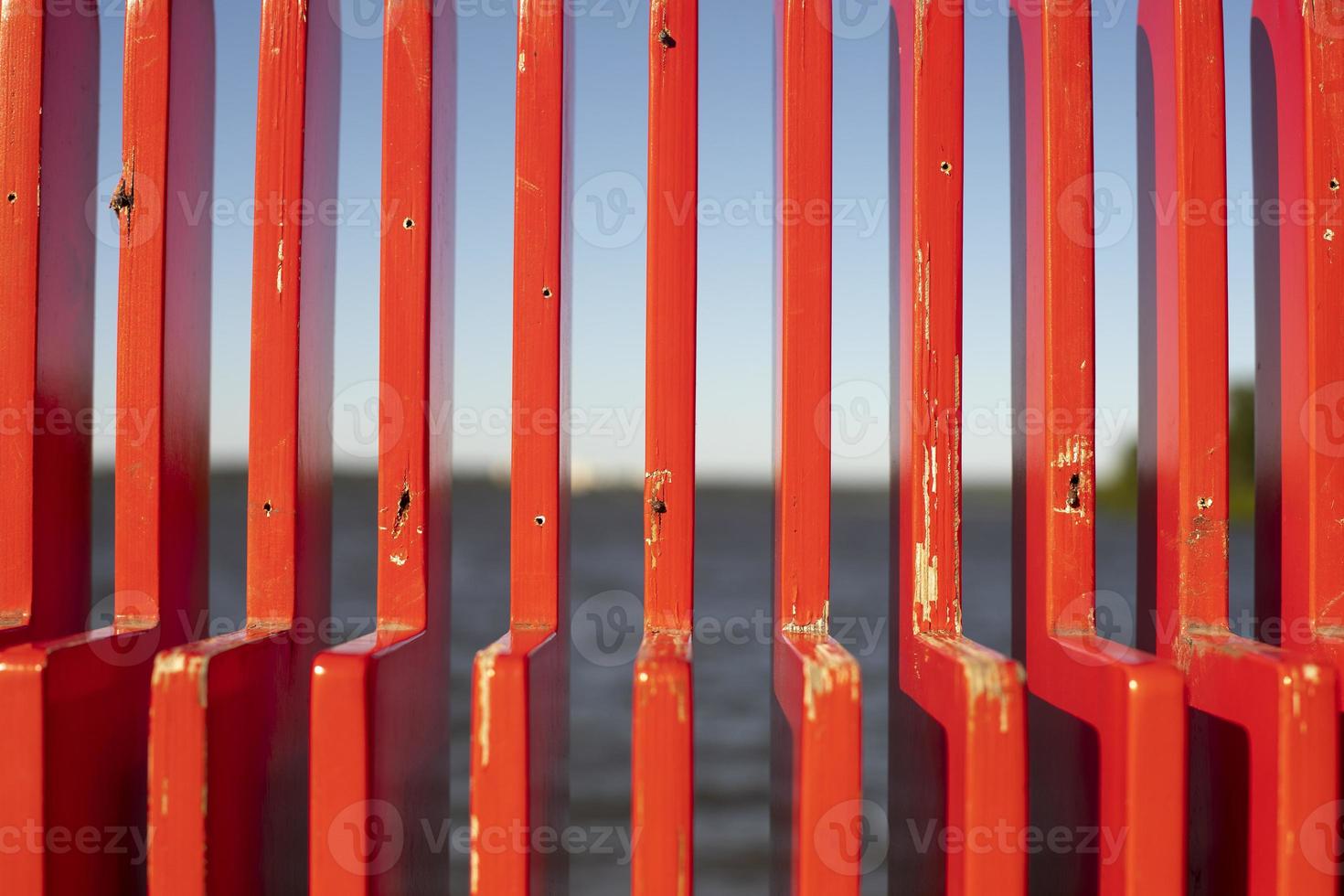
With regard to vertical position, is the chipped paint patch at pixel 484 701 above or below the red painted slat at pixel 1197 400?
below

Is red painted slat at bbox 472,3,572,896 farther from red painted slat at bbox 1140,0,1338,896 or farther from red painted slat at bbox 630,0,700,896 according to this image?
red painted slat at bbox 1140,0,1338,896

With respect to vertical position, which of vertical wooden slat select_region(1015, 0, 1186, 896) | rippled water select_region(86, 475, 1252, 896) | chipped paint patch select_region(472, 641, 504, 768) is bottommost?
rippled water select_region(86, 475, 1252, 896)

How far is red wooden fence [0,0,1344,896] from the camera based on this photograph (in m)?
1.29

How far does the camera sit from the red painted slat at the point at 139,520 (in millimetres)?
1163

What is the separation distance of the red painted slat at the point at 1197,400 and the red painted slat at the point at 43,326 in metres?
1.55

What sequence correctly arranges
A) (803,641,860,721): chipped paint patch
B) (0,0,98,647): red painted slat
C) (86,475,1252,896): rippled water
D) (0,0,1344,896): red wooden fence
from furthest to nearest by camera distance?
1. (86,475,1252,896): rippled water
2. (0,0,98,647): red painted slat
3. (0,0,1344,896): red wooden fence
4. (803,641,860,721): chipped paint patch

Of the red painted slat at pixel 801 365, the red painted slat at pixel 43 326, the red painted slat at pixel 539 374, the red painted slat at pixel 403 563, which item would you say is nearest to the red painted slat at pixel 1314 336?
the red painted slat at pixel 801 365

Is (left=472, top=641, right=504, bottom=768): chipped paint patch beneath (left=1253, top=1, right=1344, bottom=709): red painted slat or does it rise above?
beneath

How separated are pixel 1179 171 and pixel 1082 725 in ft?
2.47

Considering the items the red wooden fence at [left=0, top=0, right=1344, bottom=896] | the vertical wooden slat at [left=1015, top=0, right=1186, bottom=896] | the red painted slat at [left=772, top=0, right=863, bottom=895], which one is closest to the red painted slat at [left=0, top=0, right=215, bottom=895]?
the red wooden fence at [left=0, top=0, right=1344, bottom=896]

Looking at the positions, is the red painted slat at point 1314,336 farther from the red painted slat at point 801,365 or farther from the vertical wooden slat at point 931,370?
the red painted slat at point 801,365

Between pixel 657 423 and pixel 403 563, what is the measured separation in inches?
15.2

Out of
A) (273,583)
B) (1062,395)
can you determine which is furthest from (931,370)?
(273,583)

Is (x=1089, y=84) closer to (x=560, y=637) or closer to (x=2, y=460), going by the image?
(x=560, y=637)
